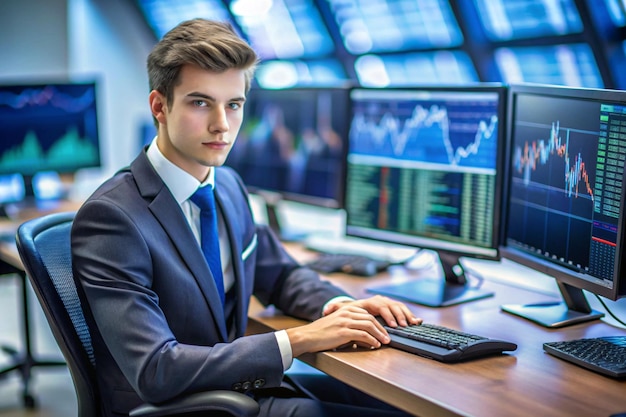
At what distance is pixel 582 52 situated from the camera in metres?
4.42

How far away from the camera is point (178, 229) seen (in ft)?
5.37

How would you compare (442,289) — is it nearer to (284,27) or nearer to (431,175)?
(431,175)

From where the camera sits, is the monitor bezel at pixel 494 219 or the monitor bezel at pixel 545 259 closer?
the monitor bezel at pixel 545 259

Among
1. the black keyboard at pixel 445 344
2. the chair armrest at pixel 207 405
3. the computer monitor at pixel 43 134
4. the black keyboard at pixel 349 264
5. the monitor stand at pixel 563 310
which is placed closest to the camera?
the chair armrest at pixel 207 405

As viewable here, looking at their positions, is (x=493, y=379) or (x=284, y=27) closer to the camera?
(x=493, y=379)

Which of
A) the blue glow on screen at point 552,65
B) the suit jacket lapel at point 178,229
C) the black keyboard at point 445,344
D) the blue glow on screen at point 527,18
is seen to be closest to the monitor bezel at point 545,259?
the black keyboard at point 445,344

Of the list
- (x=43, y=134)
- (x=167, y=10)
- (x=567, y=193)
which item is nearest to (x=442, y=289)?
(x=567, y=193)

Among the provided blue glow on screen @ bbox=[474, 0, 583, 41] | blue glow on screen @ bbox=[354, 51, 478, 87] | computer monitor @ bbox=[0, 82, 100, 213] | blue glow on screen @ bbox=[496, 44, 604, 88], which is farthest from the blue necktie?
blue glow on screen @ bbox=[354, 51, 478, 87]

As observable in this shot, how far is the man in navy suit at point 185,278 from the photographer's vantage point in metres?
1.46

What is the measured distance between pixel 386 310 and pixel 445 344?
0.21 metres

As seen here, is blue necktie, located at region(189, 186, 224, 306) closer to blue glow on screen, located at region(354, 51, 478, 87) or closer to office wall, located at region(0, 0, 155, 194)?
blue glow on screen, located at region(354, 51, 478, 87)

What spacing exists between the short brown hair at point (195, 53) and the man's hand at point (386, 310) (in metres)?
0.59

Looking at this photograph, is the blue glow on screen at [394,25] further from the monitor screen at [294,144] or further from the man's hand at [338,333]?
the man's hand at [338,333]

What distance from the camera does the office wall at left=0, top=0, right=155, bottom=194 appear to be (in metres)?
6.19
